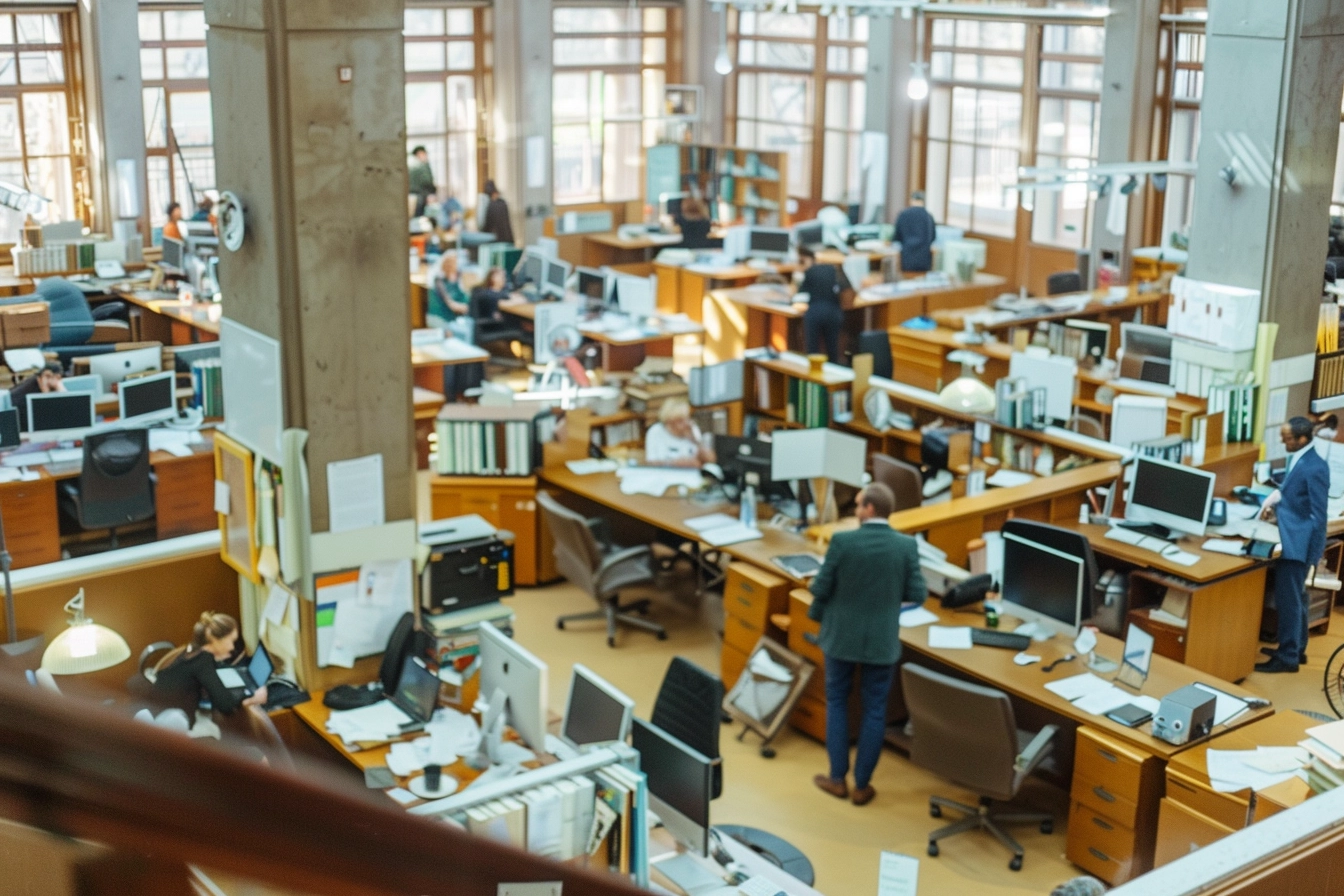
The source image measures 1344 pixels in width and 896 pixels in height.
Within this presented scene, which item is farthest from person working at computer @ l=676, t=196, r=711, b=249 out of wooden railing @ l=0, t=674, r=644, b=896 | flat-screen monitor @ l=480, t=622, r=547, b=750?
wooden railing @ l=0, t=674, r=644, b=896

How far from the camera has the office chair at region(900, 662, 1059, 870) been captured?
19.3 ft

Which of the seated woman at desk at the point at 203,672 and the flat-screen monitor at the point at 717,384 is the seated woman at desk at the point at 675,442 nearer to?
the flat-screen monitor at the point at 717,384

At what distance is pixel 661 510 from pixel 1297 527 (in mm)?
3348

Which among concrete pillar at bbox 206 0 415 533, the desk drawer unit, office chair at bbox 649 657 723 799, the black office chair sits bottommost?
the desk drawer unit

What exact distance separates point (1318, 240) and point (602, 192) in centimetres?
1108

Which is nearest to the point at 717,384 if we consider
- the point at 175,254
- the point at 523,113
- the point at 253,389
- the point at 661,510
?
the point at 661,510

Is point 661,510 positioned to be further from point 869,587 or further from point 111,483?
point 111,483

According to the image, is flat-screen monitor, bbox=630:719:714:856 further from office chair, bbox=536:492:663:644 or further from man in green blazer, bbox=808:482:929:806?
office chair, bbox=536:492:663:644

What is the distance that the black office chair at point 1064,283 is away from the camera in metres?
13.8

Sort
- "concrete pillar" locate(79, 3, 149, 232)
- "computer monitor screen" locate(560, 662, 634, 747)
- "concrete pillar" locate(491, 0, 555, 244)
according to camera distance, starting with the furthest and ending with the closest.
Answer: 1. "concrete pillar" locate(491, 0, 555, 244)
2. "concrete pillar" locate(79, 3, 149, 232)
3. "computer monitor screen" locate(560, 662, 634, 747)

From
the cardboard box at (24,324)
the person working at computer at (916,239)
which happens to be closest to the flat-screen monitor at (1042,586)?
the cardboard box at (24,324)

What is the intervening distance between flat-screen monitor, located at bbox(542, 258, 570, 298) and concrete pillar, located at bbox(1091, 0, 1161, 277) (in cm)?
522

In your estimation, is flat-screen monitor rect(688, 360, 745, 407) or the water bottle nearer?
the water bottle

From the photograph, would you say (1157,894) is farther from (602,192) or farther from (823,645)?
(602,192)
